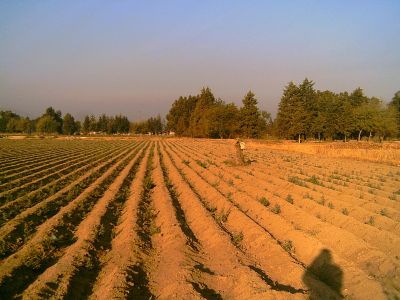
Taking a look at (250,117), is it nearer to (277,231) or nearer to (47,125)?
(277,231)

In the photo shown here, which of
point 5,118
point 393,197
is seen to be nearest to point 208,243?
point 393,197

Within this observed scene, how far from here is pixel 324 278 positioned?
585cm

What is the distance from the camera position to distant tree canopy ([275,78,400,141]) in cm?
5612

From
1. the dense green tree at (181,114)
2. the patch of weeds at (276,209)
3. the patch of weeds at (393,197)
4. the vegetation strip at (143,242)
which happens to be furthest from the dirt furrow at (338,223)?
the dense green tree at (181,114)

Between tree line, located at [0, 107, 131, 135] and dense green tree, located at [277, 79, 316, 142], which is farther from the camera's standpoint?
tree line, located at [0, 107, 131, 135]

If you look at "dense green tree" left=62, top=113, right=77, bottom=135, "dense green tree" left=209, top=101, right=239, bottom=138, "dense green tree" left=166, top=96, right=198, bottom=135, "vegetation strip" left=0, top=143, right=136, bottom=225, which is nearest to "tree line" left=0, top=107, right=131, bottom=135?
"dense green tree" left=62, top=113, right=77, bottom=135

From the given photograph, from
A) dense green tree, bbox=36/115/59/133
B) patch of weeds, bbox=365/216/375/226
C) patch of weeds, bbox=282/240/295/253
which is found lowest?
patch of weeds, bbox=282/240/295/253

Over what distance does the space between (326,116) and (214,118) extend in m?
22.0

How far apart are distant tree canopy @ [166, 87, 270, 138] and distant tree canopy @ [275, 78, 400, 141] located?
17.1 feet

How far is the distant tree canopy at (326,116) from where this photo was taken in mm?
56125

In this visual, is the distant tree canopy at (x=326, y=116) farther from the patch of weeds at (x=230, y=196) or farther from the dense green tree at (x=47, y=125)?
the dense green tree at (x=47, y=125)

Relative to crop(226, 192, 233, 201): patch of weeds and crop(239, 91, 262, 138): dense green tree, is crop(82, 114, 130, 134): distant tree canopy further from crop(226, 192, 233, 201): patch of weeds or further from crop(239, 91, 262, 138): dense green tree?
crop(226, 192, 233, 201): patch of weeds

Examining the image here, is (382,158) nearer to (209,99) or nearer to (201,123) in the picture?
(201,123)

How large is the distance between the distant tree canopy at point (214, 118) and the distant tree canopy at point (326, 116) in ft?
17.1
